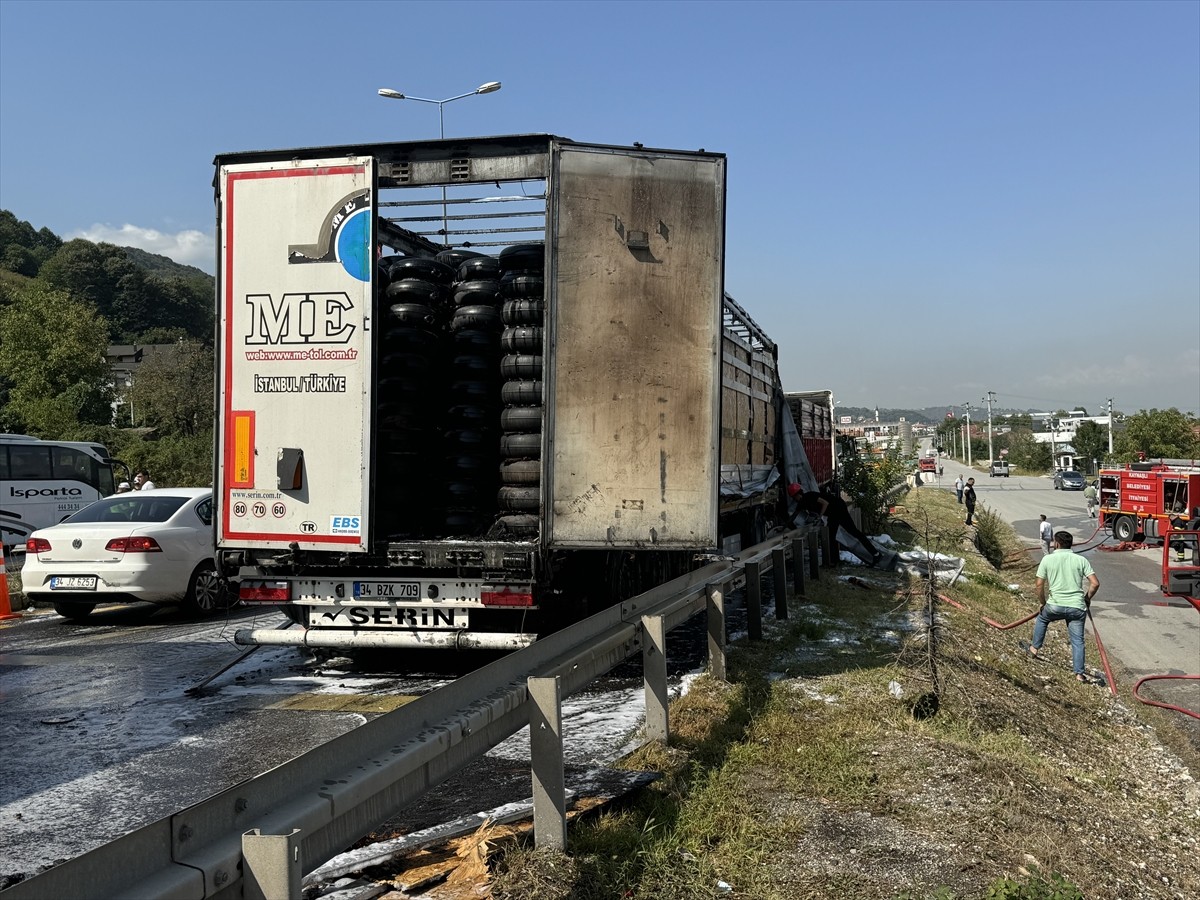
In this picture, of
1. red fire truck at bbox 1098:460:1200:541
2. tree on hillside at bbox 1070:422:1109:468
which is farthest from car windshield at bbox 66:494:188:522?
tree on hillside at bbox 1070:422:1109:468

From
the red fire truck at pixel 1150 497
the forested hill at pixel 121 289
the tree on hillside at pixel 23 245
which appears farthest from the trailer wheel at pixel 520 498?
the tree on hillside at pixel 23 245

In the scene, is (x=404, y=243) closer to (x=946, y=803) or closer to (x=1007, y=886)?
(x=946, y=803)

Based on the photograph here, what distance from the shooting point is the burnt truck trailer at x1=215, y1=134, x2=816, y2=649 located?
7090mm

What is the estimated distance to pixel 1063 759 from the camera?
6.89 metres

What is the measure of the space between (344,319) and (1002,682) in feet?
20.6

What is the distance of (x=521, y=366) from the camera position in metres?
7.70

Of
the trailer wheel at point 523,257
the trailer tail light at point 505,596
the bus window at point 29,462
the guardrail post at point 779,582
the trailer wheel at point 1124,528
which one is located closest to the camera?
the trailer tail light at point 505,596

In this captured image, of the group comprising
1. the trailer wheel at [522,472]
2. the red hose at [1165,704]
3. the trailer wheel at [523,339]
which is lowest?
the red hose at [1165,704]

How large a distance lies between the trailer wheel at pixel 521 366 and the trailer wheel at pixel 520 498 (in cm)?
86

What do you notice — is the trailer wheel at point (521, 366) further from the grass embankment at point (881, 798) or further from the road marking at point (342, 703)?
the grass embankment at point (881, 798)

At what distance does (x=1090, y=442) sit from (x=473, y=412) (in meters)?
127

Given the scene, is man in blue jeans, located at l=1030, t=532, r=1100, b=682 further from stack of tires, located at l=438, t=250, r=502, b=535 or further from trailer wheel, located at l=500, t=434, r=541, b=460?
stack of tires, located at l=438, t=250, r=502, b=535

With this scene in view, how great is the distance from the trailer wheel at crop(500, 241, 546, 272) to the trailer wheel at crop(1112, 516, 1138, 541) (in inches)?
1293

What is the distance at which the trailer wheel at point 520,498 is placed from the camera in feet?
24.8
